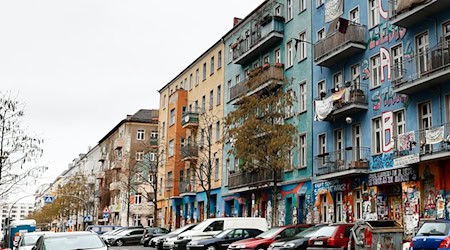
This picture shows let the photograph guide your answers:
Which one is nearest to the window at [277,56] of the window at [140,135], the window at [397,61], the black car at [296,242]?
the window at [397,61]

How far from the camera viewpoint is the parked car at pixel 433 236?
15828 millimetres

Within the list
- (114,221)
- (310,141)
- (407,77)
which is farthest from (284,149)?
(114,221)

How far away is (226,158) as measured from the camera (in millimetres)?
47875

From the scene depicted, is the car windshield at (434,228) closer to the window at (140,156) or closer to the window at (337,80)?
the window at (337,80)

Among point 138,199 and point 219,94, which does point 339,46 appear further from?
point 138,199

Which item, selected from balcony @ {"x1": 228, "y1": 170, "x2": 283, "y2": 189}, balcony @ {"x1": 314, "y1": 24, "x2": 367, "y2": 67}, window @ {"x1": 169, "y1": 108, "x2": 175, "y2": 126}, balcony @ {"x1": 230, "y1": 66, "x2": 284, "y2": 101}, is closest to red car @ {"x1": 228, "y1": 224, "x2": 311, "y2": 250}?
balcony @ {"x1": 314, "y1": 24, "x2": 367, "y2": 67}

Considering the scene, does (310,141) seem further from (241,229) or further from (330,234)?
(330,234)

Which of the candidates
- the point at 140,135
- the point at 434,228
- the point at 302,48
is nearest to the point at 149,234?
the point at 302,48

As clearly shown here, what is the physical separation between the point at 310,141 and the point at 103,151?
66433 mm

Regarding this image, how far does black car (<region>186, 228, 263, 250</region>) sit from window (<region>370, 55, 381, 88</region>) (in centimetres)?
907

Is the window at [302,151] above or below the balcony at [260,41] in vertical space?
below

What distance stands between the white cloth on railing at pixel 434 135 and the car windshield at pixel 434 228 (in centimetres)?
822

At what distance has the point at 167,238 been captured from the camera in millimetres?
34906

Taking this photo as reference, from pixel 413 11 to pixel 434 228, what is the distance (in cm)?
1245
